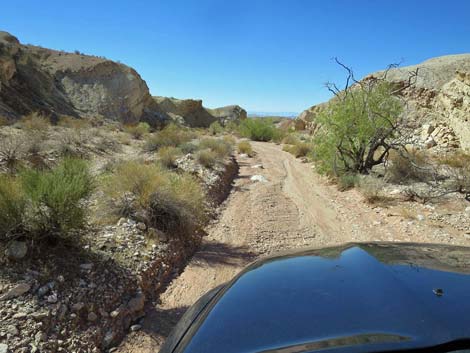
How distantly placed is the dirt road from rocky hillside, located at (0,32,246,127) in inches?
612

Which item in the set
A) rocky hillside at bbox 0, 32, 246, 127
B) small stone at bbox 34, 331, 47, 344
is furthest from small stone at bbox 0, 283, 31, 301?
rocky hillside at bbox 0, 32, 246, 127

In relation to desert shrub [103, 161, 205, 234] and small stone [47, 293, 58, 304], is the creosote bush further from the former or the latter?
desert shrub [103, 161, 205, 234]

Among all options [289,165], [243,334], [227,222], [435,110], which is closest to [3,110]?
[289,165]

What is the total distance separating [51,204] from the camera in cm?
449

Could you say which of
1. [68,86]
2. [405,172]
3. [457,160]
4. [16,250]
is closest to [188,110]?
[68,86]

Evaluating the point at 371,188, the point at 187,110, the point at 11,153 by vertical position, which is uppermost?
the point at 187,110

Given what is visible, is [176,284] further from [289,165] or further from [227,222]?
Result: [289,165]

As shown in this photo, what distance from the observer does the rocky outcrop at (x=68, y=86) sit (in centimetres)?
2275

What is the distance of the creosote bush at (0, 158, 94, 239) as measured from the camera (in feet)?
13.8

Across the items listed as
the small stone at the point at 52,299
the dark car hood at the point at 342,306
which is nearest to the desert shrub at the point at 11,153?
the small stone at the point at 52,299

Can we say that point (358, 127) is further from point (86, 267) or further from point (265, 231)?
point (86, 267)

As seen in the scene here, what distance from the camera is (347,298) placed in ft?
6.05

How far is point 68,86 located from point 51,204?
31033 mm

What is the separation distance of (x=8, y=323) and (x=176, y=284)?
7.18 ft
